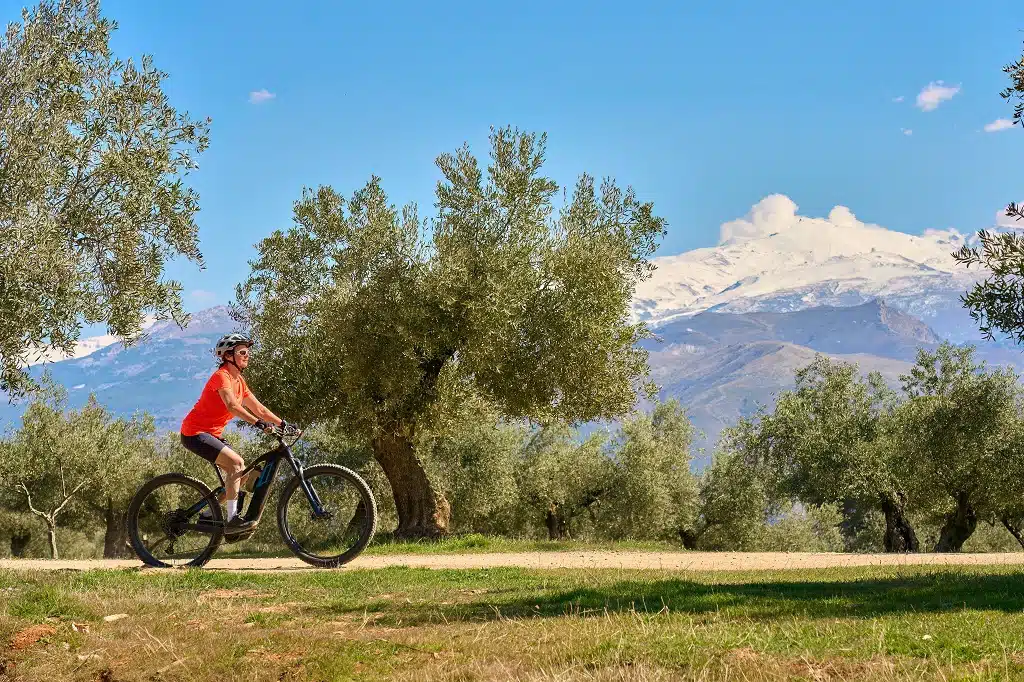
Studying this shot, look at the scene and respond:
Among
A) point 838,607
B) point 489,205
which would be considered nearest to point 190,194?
point 489,205

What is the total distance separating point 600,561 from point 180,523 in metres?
8.24

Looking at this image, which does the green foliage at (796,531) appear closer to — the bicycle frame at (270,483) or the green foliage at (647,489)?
the green foliage at (647,489)

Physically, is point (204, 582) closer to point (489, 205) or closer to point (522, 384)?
point (522, 384)

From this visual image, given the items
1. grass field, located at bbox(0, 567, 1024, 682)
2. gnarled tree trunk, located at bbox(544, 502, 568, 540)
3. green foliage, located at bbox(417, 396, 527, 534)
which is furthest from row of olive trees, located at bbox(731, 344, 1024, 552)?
grass field, located at bbox(0, 567, 1024, 682)

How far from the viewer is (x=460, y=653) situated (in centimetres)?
781

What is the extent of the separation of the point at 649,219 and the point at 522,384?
636 centimetres

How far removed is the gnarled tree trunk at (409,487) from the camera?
2583 centimetres

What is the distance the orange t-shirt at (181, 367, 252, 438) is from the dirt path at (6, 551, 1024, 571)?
2852 millimetres

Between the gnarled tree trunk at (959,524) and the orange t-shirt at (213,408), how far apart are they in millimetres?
36094

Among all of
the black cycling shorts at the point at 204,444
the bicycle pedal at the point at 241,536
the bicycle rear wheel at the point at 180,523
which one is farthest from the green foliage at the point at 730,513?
the black cycling shorts at the point at 204,444

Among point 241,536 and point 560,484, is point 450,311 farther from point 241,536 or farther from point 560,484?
point 560,484

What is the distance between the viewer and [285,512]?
14.0 m

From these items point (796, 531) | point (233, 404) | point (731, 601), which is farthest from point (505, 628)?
point (796, 531)

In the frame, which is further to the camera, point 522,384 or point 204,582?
point 522,384
